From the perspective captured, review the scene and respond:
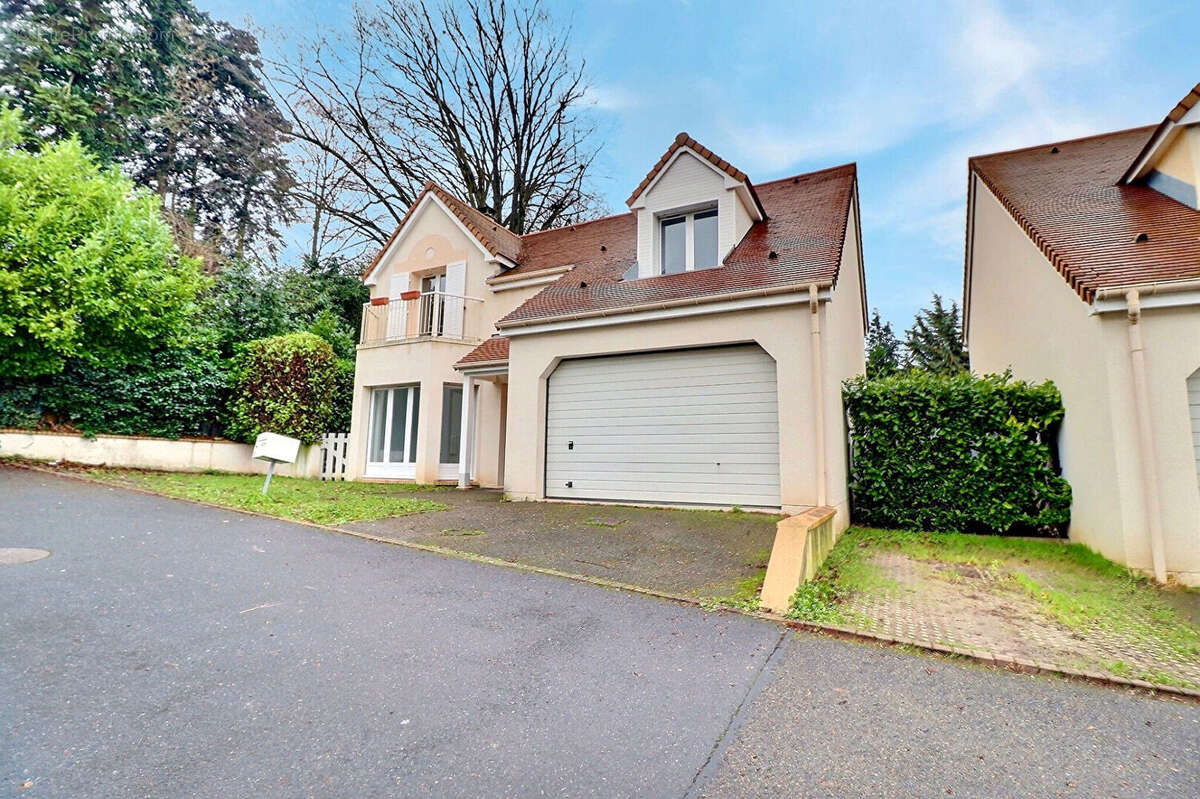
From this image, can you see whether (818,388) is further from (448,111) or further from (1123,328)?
(448,111)

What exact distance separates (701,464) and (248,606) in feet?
20.8

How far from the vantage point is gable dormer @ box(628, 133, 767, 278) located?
1003 cm

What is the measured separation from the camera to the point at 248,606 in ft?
13.8

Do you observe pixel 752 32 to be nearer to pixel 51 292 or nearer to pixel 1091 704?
pixel 1091 704

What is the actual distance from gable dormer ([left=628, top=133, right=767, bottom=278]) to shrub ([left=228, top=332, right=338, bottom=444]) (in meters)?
9.06

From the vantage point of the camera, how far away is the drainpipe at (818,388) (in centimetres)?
738

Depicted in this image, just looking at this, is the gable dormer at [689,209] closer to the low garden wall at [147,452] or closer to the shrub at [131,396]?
the low garden wall at [147,452]

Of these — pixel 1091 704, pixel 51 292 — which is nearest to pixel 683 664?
pixel 1091 704

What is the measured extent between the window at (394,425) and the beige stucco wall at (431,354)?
227 millimetres

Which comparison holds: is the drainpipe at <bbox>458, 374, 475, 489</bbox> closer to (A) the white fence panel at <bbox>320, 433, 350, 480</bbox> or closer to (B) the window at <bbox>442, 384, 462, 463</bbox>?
(B) the window at <bbox>442, 384, 462, 463</bbox>

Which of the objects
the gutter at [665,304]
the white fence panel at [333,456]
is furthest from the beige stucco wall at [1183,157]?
the white fence panel at [333,456]

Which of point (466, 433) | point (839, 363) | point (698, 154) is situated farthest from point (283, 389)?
point (839, 363)

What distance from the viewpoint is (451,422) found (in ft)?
43.7

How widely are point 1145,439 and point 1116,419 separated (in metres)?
0.31
